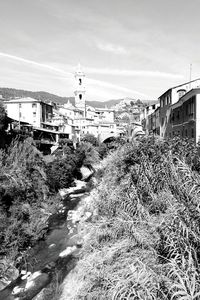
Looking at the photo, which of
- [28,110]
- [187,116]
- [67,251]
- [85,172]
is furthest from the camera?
[28,110]

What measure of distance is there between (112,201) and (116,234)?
3.20m

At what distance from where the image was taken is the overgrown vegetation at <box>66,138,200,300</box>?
421cm

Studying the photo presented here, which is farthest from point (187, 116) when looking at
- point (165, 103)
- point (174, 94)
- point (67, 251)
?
point (67, 251)

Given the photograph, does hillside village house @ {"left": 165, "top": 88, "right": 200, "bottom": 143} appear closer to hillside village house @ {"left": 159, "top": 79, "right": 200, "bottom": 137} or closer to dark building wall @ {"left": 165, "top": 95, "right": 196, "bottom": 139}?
dark building wall @ {"left": 165, "top": 95, "right": 196, "bottom": 139}

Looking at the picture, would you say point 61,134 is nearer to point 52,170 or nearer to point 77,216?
point 52,170

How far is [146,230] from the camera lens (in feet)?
21.8

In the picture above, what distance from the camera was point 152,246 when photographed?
5.93 metres

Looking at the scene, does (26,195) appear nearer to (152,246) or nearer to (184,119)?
(184,119)

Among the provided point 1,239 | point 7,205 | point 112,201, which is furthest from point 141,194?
point 7,205

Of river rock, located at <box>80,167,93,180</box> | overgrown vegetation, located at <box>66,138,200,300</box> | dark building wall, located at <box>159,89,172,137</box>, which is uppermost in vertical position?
dark building wall, located at <box>159,89,172,137</box>

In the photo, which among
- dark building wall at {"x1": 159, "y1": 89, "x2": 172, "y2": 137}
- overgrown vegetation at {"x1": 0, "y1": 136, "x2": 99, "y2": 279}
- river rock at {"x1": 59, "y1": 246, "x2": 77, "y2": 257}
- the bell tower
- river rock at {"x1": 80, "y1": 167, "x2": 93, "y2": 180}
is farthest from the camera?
the bell tower

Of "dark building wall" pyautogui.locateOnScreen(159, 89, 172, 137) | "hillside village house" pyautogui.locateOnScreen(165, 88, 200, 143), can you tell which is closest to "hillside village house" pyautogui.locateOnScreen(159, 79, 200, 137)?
"dark building wall" pyautogui.locateOnScreen(159, 89, 172, 137)

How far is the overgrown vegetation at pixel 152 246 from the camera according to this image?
421 centimetres

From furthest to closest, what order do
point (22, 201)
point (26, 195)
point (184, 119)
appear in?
point (184, 119) < point (26, 195) < point (22, 201)
